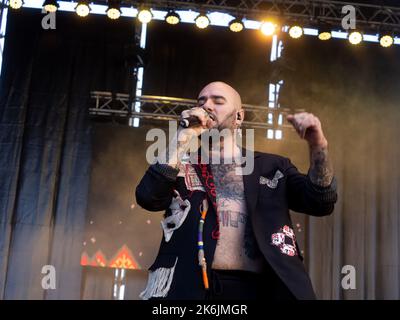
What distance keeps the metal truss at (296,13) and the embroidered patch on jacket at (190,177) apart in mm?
4064

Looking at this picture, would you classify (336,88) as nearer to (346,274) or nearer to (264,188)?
(346,274)

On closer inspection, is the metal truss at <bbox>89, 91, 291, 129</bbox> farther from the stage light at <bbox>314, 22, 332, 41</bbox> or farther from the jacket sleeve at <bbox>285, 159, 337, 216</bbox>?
the jacket sleeve at <bbox>285, 159, 337, 216</bbox>

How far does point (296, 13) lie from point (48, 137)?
2728mm

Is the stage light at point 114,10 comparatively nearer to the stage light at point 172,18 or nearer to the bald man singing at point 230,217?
the stage light at point 172,18

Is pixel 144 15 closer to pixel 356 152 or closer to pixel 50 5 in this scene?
pixel 50 5

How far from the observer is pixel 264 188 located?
1751 millimetres

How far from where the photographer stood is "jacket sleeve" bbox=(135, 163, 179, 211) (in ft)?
5.45

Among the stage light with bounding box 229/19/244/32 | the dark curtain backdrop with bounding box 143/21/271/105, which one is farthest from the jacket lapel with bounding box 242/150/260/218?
the dark curtain backdrop with bounding box 143/21/271/105

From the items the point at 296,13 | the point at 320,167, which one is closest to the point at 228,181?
the point at 320,167

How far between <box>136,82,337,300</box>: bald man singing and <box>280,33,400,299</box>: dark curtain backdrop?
4373 millimetres

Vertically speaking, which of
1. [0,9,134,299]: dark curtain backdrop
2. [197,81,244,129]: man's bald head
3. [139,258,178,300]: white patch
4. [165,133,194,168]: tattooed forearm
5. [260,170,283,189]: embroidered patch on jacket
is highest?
[0,9,134,299]: dark curtain backdrop

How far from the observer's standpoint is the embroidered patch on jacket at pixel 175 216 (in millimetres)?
1682

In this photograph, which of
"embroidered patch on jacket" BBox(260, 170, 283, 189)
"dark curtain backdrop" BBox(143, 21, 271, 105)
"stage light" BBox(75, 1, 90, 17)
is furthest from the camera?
"dark curtain backdrop" BBox(143, 21, 271, 105)

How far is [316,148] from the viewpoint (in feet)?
5.31
